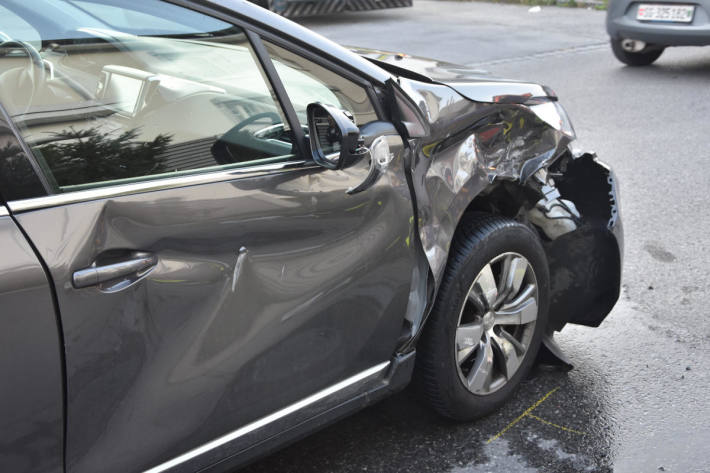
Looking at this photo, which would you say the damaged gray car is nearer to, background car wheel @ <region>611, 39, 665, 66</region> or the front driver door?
the front driver door

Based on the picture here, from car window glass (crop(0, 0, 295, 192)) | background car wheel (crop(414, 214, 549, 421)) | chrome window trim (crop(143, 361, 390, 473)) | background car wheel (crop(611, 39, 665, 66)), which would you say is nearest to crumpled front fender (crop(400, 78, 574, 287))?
background car wheel (crop(414, 214, 549, 421))

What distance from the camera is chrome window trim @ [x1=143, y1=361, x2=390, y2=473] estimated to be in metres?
1.96

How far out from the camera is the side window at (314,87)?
220 cm

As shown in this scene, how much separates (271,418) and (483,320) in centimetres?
92

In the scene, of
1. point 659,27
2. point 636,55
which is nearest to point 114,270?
point 659,27

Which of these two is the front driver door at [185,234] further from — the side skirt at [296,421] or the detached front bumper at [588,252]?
the detached front bumper at [588,252]

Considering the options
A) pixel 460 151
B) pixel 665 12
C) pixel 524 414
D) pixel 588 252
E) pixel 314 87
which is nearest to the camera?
pixel 314 87

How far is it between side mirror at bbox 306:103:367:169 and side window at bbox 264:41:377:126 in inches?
3.8

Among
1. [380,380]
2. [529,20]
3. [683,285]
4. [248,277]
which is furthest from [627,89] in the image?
[248,277]

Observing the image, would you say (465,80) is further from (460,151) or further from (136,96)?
(136,96)

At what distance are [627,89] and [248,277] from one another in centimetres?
700

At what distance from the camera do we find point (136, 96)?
2.00m

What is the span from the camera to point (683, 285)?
154 inches

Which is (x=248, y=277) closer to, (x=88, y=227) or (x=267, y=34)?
(x=88, y=227)
